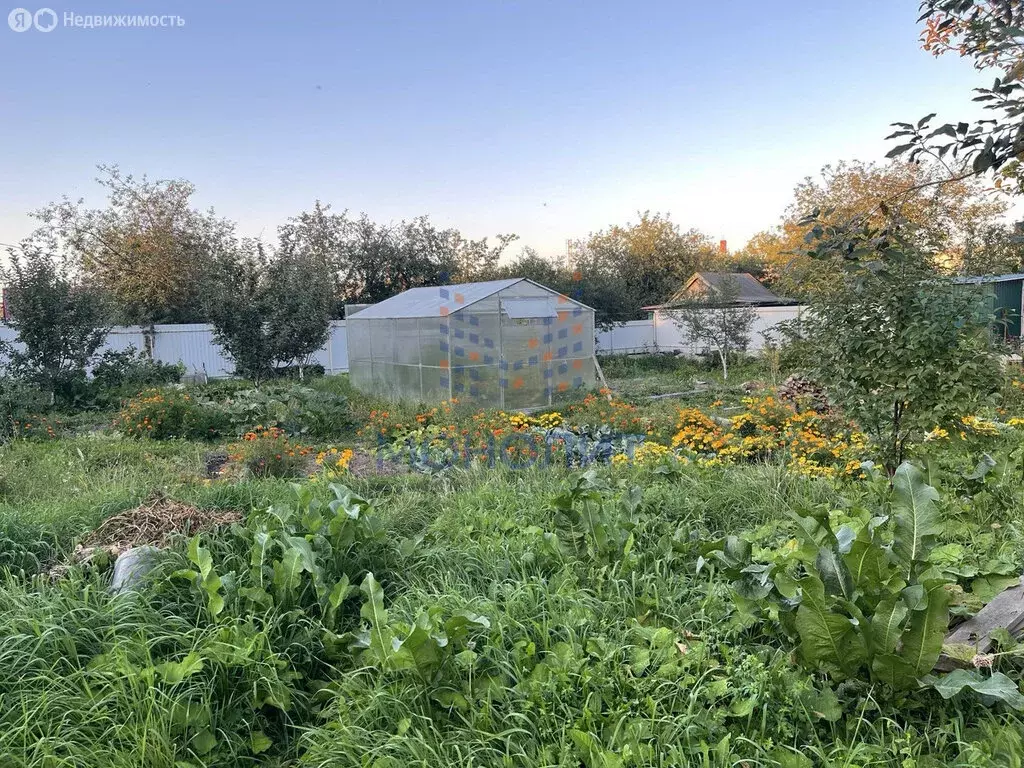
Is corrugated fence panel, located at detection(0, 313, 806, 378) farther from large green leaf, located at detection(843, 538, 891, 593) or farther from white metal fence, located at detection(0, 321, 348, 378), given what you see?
large green leaf, located at detection(843, 538, 891, 593)

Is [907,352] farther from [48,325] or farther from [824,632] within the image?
[48,325]

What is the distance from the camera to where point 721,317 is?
59.7 ft

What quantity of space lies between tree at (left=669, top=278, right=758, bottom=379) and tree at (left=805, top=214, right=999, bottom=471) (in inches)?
530

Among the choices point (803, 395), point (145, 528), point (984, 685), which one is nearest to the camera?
point (984, 685)

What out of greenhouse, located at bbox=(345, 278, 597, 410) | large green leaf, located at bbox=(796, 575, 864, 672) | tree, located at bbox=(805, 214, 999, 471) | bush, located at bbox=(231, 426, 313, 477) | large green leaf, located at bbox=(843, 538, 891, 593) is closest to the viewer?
large green leaf, located at bbox=(796, 575, 864, 672)

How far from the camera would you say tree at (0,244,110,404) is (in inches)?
456

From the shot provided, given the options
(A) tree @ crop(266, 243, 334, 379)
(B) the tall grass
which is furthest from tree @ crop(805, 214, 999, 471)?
(A) tree @ crop(266, 243, 334, 379)

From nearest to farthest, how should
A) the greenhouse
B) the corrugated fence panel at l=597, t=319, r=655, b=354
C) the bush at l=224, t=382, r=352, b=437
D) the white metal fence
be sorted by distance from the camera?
the bush at l=224, t=382, r=352, b=437
the greenhouse
the white metal fence
the corrugated fence panel at l=597, t=319, r=655, b=354

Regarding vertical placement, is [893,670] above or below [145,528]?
below

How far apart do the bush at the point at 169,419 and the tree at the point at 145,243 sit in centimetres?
1454

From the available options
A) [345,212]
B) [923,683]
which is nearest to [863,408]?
[923,683]

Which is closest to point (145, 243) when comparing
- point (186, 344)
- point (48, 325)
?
point (186, 344)

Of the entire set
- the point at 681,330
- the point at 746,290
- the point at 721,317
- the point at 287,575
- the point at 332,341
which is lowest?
the point at 287,575

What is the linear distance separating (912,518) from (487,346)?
9.35 m
